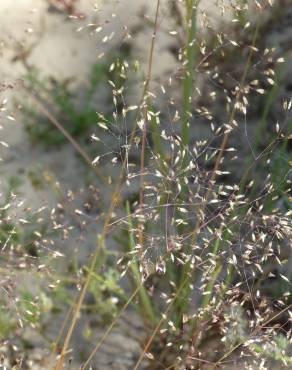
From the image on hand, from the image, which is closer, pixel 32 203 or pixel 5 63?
pixel 32 203

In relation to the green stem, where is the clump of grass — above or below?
below

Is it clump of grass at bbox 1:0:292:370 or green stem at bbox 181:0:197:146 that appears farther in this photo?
green stem at bbox 181:0:197:146

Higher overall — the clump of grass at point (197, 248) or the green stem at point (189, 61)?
the green stem at point (189, 61)

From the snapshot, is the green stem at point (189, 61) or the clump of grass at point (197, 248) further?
the green stem at point (189, 61)

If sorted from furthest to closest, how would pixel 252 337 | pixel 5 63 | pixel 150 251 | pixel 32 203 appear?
1. pixel 5 63
2. pixel 32 203
3. pixel 150 251
4. pixel 252 337

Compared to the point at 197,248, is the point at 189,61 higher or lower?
higher

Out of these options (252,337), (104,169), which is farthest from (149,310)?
(104,169)

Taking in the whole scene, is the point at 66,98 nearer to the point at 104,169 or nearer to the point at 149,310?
the point at 104,169

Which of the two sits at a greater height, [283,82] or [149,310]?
[283,82]

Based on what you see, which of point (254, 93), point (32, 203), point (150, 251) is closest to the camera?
point (150, 251)

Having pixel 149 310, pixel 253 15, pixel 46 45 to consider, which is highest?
pixel 253 15
